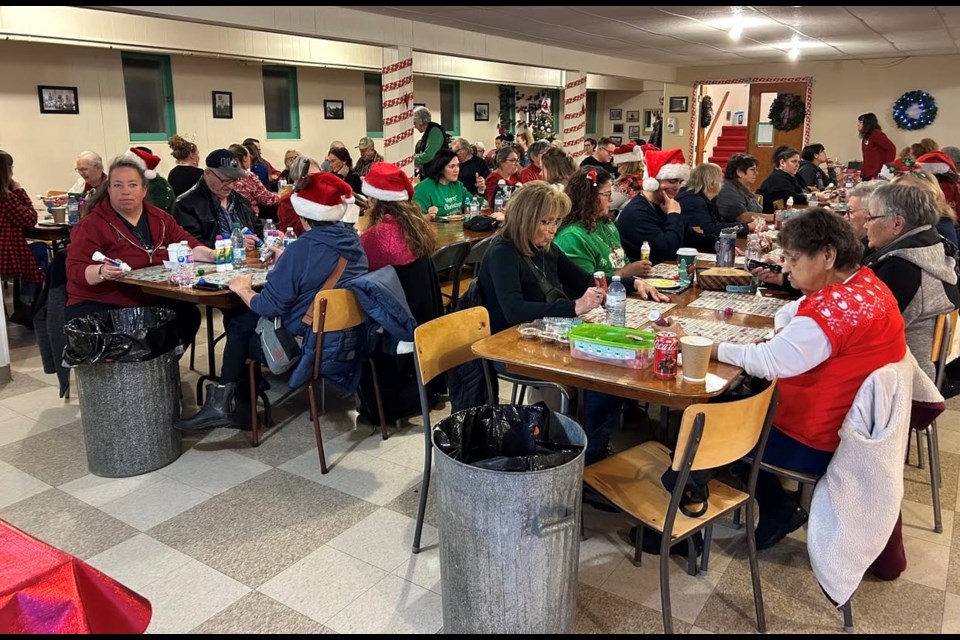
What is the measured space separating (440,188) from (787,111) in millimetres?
10375

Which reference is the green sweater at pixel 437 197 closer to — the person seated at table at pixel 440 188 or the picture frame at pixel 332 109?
the person seated at table at pixel 440 188

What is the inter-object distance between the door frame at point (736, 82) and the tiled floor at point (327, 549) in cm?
1154

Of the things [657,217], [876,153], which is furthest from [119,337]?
[876,153]

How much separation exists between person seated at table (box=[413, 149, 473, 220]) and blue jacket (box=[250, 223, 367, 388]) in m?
2.57

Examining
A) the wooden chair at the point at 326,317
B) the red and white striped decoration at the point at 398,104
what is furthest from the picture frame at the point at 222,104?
the wooden chair at the point at 326,317

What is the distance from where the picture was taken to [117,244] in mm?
3523

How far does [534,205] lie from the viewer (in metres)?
2.83

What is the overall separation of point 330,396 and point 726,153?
13.2 m

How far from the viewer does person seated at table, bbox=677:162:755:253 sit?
182 inches

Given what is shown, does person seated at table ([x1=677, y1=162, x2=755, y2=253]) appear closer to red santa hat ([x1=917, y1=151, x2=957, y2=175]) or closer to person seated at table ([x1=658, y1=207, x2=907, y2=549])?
red santa hat ([x1=917, y1=151, x2=957, y2=175])

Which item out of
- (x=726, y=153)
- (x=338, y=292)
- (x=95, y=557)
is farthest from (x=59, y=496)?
(x=726, y=153)

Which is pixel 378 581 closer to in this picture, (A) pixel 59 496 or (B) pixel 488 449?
(B) pixel 488 449

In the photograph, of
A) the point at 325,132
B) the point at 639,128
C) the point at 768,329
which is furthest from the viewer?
the point at 639,128

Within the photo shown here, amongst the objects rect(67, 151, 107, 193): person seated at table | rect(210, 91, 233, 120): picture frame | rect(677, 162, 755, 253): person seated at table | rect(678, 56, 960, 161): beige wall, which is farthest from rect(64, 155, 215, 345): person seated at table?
rect(678, 56, 960, 161): beige wall
